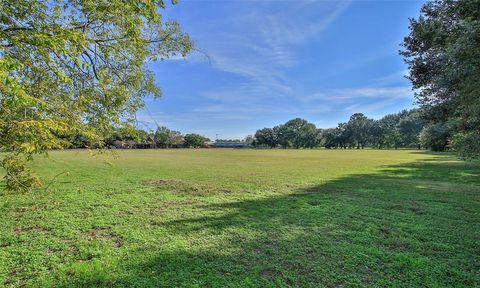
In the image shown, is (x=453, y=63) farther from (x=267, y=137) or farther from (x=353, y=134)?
(x=267, y=137)

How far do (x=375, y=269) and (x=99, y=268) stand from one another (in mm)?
4078

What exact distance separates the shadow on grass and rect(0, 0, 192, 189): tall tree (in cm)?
212

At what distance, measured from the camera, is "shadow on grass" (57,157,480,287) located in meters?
3.80

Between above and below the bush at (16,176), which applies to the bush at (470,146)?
above

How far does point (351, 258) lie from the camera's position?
447cm

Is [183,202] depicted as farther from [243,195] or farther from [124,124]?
[124,124]

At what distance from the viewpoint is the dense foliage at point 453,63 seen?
6586 mm

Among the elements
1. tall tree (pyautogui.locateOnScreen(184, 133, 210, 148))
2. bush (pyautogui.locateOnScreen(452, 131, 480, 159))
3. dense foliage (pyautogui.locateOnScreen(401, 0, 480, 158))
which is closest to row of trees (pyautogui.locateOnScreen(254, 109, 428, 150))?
tall tree (pyautogui.locateOnScreen(184, 133, 210, 148))

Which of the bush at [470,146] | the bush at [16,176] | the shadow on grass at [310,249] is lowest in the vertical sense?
the shadow on grass at [310,249]

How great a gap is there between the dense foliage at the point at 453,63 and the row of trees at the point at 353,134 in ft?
294

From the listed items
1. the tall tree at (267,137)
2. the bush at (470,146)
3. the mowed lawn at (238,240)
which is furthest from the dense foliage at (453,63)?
the tall tree at (267,137)

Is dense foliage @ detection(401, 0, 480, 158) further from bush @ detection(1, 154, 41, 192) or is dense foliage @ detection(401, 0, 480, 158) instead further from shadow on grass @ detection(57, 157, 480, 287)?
bush @ detection(1, 154, 41, 192)

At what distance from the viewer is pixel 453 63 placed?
7.19 metres

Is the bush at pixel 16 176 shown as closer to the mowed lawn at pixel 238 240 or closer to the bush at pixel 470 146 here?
the mowed lawn at pixel 238 240
